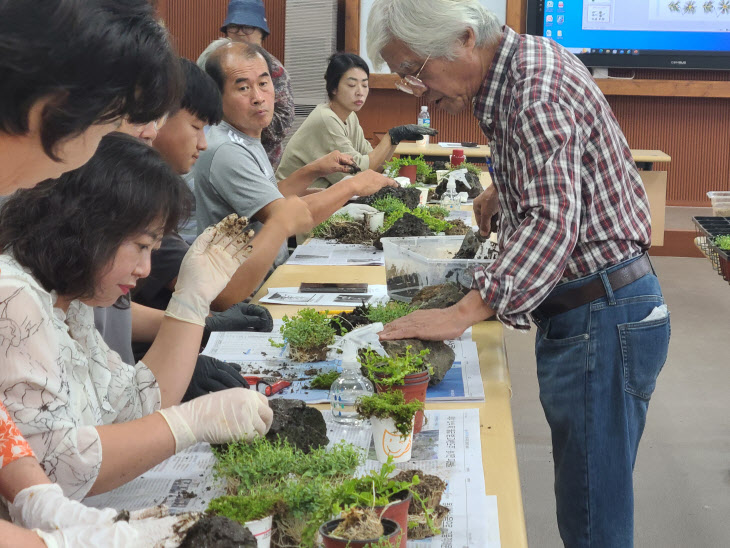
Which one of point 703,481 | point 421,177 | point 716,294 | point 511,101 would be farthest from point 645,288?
point 716,294

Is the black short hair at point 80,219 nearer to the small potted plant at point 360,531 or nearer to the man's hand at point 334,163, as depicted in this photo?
the small potted plant at point 360,531

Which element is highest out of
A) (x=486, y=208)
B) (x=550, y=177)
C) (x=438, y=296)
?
(x=550, y=177)

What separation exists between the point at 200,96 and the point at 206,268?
0.84 metres

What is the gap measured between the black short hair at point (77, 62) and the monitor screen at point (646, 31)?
6907 mm

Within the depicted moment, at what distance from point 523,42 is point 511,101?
148 mm

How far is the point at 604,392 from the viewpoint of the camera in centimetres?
194

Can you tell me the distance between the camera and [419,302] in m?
2.31

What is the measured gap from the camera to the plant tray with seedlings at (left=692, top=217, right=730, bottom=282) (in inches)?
127

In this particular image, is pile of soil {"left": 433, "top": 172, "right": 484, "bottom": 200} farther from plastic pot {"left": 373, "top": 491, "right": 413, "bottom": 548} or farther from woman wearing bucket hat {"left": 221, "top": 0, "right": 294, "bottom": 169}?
plastic pot {"left": 373, "top": 491, "right": 413, "bottom": 548}

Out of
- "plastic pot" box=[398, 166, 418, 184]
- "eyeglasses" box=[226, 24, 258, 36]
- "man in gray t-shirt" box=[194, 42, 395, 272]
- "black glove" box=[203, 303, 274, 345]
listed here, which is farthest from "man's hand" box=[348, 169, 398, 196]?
"eyeglasses" box=[226, 24, 258, 36]

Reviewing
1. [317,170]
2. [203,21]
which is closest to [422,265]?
[317,170]

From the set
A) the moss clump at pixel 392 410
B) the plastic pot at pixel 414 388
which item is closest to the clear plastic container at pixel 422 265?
the plastic pot at pixel 414 388

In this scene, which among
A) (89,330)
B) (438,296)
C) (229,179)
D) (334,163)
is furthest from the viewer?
(334,163)

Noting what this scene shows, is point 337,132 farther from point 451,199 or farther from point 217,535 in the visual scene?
point 217,535
